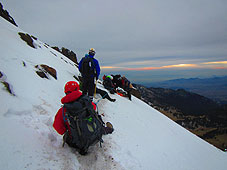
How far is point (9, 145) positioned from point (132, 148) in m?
5.46

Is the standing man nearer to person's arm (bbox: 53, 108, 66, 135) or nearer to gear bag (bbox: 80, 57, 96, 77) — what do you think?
gear bag (bbox: 80, 57, 96, 77)

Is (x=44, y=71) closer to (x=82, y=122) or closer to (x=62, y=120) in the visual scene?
(x=62, y=120)

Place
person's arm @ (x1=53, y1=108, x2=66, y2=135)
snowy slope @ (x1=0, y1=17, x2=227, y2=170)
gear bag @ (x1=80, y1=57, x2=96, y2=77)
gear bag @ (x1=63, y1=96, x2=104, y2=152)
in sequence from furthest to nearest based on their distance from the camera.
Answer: gear bag @ (x1=80, y1=57, x2=96, y2=77), person's arm @ (x1=53, y1=108, x2=66, y2=135), gear bag @ (x1=63, y1=96, x2=104, y2=152), snowy slope @ (x1=0, y1=17, x2=227, y2=170)

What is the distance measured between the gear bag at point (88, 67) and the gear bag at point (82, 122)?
4.19m

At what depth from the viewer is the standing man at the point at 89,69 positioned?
8.62 m

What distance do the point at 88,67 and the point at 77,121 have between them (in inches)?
192

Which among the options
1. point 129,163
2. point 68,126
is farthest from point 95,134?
point 129,163

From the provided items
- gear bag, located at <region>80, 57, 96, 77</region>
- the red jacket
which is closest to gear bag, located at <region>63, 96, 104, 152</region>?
the red jacket

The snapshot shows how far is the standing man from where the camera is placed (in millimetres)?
8625

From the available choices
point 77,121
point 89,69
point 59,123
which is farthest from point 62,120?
point 89,69

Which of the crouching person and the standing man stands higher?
the standing man

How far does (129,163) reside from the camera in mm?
5812

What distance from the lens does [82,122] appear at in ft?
15.0

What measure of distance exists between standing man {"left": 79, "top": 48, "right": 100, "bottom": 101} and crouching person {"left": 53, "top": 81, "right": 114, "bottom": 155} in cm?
392
